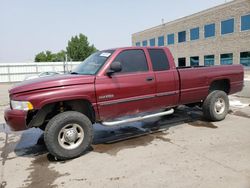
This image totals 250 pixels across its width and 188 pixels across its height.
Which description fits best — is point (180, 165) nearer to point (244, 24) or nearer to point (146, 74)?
point (146, 74)

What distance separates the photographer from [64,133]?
421 cm

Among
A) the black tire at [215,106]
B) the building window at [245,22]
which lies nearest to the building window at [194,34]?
the building window at [245,22]

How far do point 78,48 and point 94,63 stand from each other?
5141 centimetres

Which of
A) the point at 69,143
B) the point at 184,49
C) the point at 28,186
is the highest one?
the point at 184,49

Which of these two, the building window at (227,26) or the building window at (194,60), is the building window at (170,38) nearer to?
the building window at (194,60)

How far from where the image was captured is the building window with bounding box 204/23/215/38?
28625 millimetres

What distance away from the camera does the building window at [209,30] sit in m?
28.6

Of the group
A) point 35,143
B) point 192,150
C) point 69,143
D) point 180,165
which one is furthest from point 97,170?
point 35,143

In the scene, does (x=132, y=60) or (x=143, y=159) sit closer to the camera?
(x=143, y=159)

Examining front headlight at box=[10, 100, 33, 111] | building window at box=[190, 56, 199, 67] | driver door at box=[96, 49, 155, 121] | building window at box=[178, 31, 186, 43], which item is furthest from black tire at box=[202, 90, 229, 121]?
building window at box=[178, 31, 186, 43]

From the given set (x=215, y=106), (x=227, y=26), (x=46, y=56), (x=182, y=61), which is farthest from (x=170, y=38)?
(x=46, y=56)

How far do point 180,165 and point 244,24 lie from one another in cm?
2566

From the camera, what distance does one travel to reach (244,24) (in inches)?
969

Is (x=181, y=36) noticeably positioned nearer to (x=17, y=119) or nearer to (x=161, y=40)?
(x=161, y=40)
